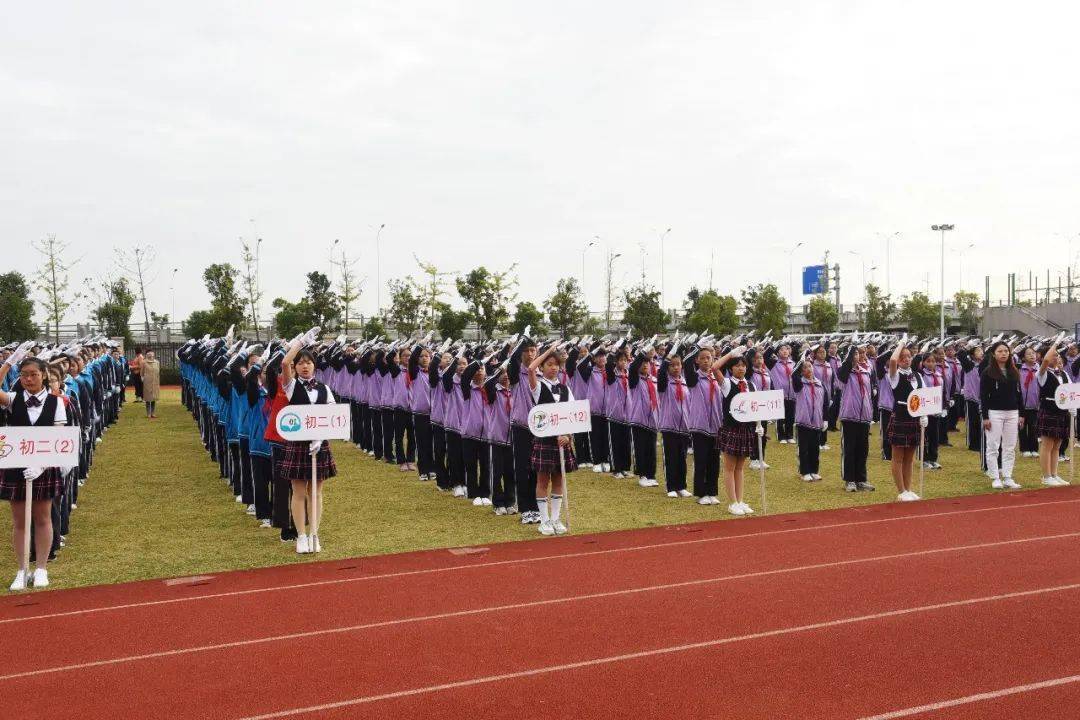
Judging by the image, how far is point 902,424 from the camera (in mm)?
12734

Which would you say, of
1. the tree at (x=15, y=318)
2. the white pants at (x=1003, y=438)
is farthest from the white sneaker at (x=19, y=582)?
the tree at (x=15, y=318)

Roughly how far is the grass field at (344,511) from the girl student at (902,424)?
0.35m

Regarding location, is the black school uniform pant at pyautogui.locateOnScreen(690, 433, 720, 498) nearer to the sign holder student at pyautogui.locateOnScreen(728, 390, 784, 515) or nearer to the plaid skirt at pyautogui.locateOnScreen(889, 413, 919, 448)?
the sign holder student at pyautogui.locateOnScreen(728, 390, 784, 515)

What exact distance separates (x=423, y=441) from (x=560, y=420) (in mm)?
4559

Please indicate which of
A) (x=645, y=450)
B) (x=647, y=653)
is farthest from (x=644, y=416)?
(x=647, y=653)

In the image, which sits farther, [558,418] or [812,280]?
[812,280]

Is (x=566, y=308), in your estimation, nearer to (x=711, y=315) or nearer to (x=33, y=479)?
(x=711, y=315)

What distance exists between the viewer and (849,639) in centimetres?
670

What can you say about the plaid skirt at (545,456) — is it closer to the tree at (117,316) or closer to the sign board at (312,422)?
the sign board at (312,422)

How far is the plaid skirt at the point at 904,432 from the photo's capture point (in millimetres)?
12727

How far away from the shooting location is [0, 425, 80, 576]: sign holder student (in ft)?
26.8

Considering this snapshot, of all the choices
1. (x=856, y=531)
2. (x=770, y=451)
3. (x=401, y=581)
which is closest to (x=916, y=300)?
(x=770, y=451)

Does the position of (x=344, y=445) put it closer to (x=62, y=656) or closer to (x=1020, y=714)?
(x=62, y=656)

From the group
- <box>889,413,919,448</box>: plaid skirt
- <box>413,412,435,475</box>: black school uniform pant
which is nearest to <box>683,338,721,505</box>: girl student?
<box>889,413,919,448</box>: plaid skirt
